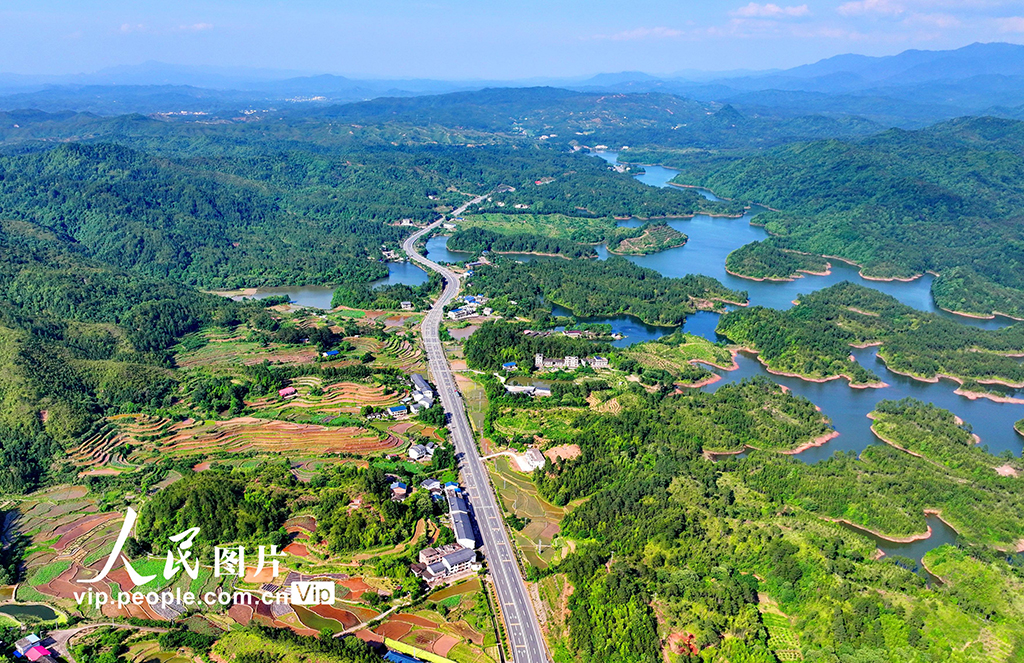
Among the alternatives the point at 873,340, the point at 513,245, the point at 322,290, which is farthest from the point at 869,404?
the point at 322,290

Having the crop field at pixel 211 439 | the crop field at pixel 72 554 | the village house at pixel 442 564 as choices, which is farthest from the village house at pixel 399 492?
the crop field at pixel 72 554

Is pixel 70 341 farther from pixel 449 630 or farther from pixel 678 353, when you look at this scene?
pixel 678 353

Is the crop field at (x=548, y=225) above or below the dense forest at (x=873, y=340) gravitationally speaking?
above

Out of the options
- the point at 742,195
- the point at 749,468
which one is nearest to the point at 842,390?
the point at 749,468

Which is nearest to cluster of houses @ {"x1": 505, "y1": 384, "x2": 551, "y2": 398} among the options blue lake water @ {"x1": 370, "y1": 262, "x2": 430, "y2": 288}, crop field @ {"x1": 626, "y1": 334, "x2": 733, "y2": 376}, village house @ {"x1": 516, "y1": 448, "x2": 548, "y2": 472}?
village house @ {"x1": 516, "y1": 448, "x2": 548, "y2": 472}

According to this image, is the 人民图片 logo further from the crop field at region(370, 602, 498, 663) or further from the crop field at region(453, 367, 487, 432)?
the crop field at region(453, 367, 487, 432)

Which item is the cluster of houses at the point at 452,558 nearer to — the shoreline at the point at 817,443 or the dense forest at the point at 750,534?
the dense forest at the point at 750,534
